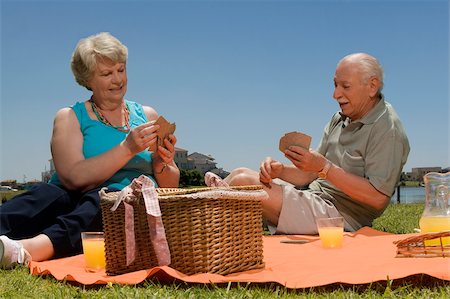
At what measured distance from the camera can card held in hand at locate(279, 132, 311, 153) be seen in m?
4.55

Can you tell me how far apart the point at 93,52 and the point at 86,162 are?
2.57 ft

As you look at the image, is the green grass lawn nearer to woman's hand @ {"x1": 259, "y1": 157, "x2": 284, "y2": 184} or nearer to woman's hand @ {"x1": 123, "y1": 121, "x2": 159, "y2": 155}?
woman's hand @ {"x1": 123, "y1": 121, "x2": 159, "y2": 155}

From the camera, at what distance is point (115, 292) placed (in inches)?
111

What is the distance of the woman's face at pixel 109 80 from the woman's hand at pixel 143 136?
59 cm

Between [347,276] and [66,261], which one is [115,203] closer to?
[66,261]

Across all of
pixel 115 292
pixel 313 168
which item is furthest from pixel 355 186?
pixel 115 292

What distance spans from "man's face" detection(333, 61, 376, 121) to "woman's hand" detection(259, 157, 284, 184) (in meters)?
0.69

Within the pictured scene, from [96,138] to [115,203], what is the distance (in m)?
1.36

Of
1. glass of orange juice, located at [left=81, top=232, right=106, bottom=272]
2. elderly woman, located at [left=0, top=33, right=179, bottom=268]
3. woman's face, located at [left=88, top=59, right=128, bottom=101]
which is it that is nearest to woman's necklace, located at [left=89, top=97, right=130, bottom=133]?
elderly woman, located at [left=0, top=33, right=179, bottom=268]

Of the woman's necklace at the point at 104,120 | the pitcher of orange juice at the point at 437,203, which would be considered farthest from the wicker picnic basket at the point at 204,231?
the woman's necklace at the point at 104,120

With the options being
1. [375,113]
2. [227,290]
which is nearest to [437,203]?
[375,113]

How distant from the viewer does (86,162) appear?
4.27m

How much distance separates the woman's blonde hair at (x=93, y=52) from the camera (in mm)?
4445

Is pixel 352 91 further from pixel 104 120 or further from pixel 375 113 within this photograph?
pixel 104 120
